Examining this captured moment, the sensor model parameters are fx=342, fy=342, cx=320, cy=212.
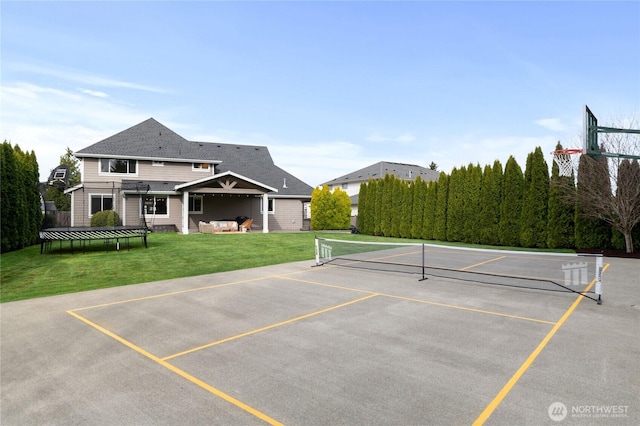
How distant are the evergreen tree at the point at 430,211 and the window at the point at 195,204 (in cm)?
1838

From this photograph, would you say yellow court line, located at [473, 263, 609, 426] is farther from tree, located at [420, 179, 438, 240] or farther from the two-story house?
the two-story house

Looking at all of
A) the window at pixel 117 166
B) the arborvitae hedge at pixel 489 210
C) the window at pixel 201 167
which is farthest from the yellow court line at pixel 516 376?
the window at pixel 117 166

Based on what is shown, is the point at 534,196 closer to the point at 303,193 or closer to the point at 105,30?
the point at 303,193

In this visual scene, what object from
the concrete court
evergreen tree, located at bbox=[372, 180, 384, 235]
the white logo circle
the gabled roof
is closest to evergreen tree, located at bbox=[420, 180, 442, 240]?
evergreen tree, located at bbox=[372, 180, 384, 235]

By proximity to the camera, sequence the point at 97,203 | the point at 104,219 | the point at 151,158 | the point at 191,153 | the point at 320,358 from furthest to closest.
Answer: the point at 191,153 → the point at 151,158 → the point at 97,203 → the point at 104,219 → the point at 320,358

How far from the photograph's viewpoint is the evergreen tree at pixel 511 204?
70.8 ft

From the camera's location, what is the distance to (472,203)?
23.9m

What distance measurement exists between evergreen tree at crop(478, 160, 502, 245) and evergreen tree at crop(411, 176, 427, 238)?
456 cm

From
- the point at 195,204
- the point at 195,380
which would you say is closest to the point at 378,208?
the point at 195,204

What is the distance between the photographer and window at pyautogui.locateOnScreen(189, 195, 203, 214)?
1124 inches

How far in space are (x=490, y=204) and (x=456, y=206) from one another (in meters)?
2.42

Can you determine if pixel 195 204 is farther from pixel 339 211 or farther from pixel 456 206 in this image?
pixel 456 206

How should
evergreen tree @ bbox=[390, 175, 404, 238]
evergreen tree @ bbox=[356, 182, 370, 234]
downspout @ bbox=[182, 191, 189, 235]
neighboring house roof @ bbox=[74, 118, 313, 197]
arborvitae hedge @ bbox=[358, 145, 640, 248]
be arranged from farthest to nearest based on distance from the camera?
evergreen tree @ bbox=[356, 182, 370, 234], evergreen tree @ bbox=[390, 175, 404, 238], neighboring house roof @ bbox=[74, 118, 313, 197], downspout @ bbox=[182, 191, 189, 235], arborvitae hedge @ bbox=[358, 145, 640, 248]

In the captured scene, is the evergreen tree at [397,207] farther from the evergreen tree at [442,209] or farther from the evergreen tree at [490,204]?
the evergreen tree at [490,204]
